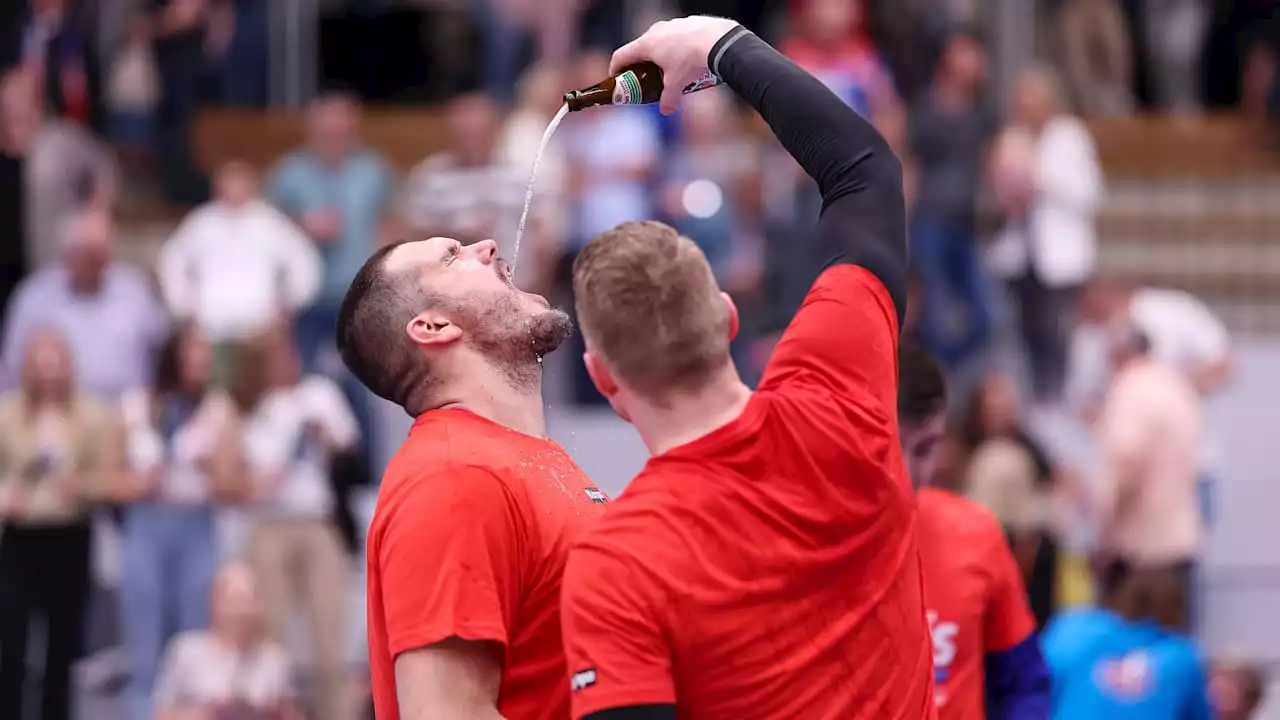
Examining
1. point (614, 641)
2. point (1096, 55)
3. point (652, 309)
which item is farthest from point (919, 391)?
point (1096, 55)

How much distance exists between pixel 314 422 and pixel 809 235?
106 inches

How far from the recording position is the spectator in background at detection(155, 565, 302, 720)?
8.29 m

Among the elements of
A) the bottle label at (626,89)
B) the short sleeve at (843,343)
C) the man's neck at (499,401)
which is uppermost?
the bottle label at (626,89)

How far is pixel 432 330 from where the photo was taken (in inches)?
121

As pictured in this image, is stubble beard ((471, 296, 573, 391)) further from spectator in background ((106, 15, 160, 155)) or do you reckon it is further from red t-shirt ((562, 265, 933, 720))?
spectator in background ((106, 15, 160, 155))

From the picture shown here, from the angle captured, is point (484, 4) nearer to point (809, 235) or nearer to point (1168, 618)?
point (809, 235)

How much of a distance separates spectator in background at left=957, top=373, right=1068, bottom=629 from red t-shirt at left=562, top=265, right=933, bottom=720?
590 cm

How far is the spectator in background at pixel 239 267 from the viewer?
9805 millimetres

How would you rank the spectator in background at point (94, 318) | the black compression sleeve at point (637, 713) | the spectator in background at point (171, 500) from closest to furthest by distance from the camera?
1. the black compression sleeve at point (637, 713)
2. the spectator in background at point (171, 500)
3. the spectator in background at point (94, 318)

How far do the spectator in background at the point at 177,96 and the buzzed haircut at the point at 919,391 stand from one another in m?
9.01

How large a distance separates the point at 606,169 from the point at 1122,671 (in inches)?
175

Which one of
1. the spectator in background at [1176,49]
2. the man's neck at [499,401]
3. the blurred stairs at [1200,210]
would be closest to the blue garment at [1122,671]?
the man's neck at [499,401]

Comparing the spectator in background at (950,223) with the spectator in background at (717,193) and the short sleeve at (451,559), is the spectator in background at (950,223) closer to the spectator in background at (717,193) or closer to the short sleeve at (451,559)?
the spectator in background at (717,193)

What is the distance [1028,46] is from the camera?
13.2 m
